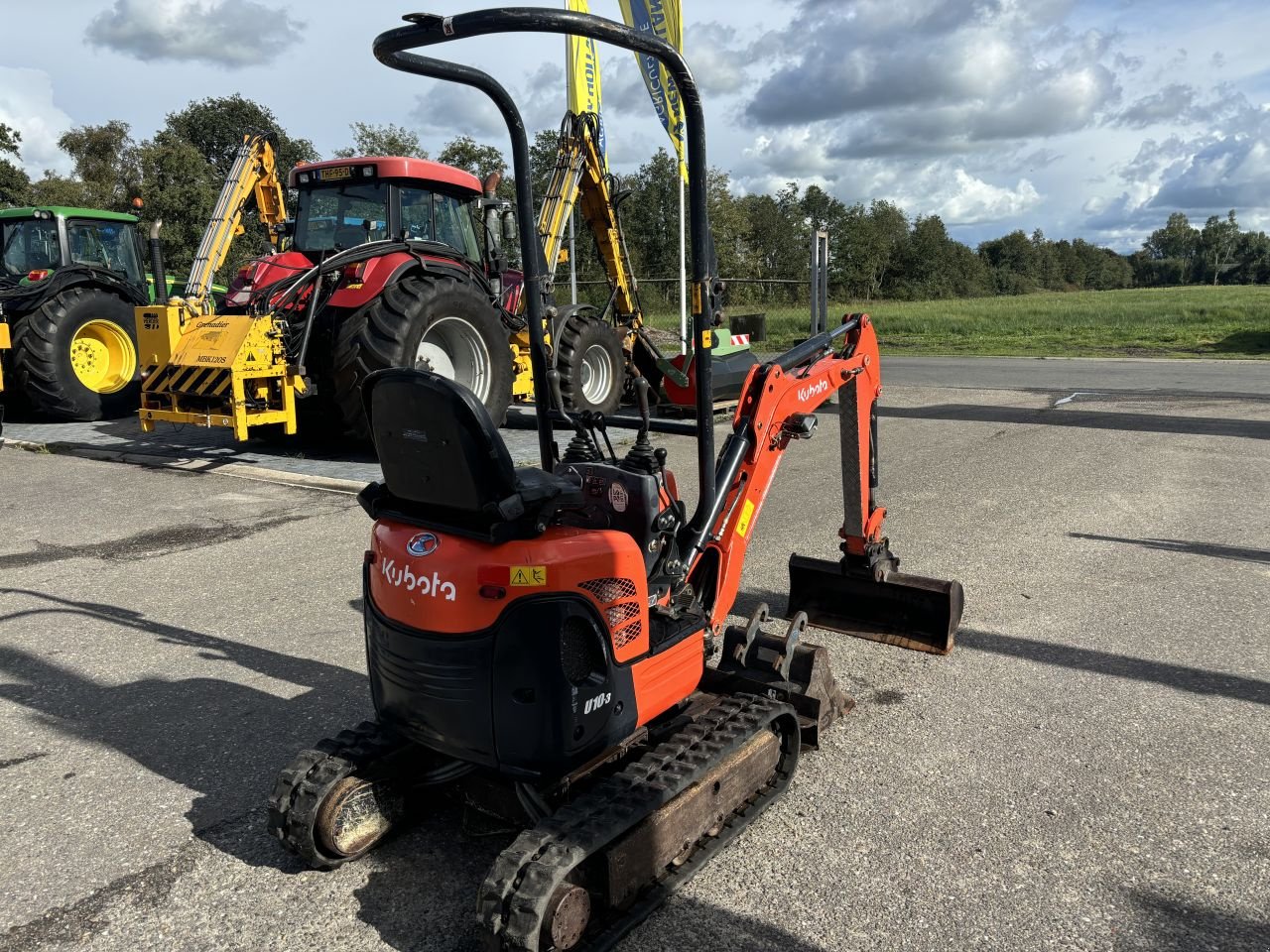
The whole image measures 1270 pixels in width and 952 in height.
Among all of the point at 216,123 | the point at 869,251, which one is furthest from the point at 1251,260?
the point at 216,123

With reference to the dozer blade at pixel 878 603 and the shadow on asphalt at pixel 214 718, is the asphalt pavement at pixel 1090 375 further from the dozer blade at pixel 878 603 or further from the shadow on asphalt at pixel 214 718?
the shadow on asphalt at pixel 214 718

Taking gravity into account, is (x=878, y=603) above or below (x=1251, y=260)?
below

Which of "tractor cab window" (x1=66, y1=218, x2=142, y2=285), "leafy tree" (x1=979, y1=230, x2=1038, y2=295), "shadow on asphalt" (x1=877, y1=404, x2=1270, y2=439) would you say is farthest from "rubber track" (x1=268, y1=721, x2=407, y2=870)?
"leafy tree" (x1=979, y1=230, x2=1038, y2=295)

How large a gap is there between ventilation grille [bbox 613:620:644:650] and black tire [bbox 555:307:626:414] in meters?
7.27

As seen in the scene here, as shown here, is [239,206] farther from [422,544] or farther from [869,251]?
[869,251]

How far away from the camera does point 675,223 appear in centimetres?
4006

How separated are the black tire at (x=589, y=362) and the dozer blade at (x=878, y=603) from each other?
534 centimetres

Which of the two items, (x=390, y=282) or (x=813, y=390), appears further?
(x=390, y=282)

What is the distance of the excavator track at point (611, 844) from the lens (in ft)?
7.68

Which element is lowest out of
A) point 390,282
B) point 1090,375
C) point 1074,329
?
point 1090,375

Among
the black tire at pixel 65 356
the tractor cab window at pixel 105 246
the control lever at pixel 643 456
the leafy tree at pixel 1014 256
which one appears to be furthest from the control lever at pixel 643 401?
the leafy tree at pixel 1014 256

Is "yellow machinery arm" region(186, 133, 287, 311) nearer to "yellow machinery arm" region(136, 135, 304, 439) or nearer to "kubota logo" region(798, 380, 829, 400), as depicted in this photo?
"yellow machinery arm" region(136, 135, 304, 439)

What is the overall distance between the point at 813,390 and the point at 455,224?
23.5 ft

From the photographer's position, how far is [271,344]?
8.49 m
